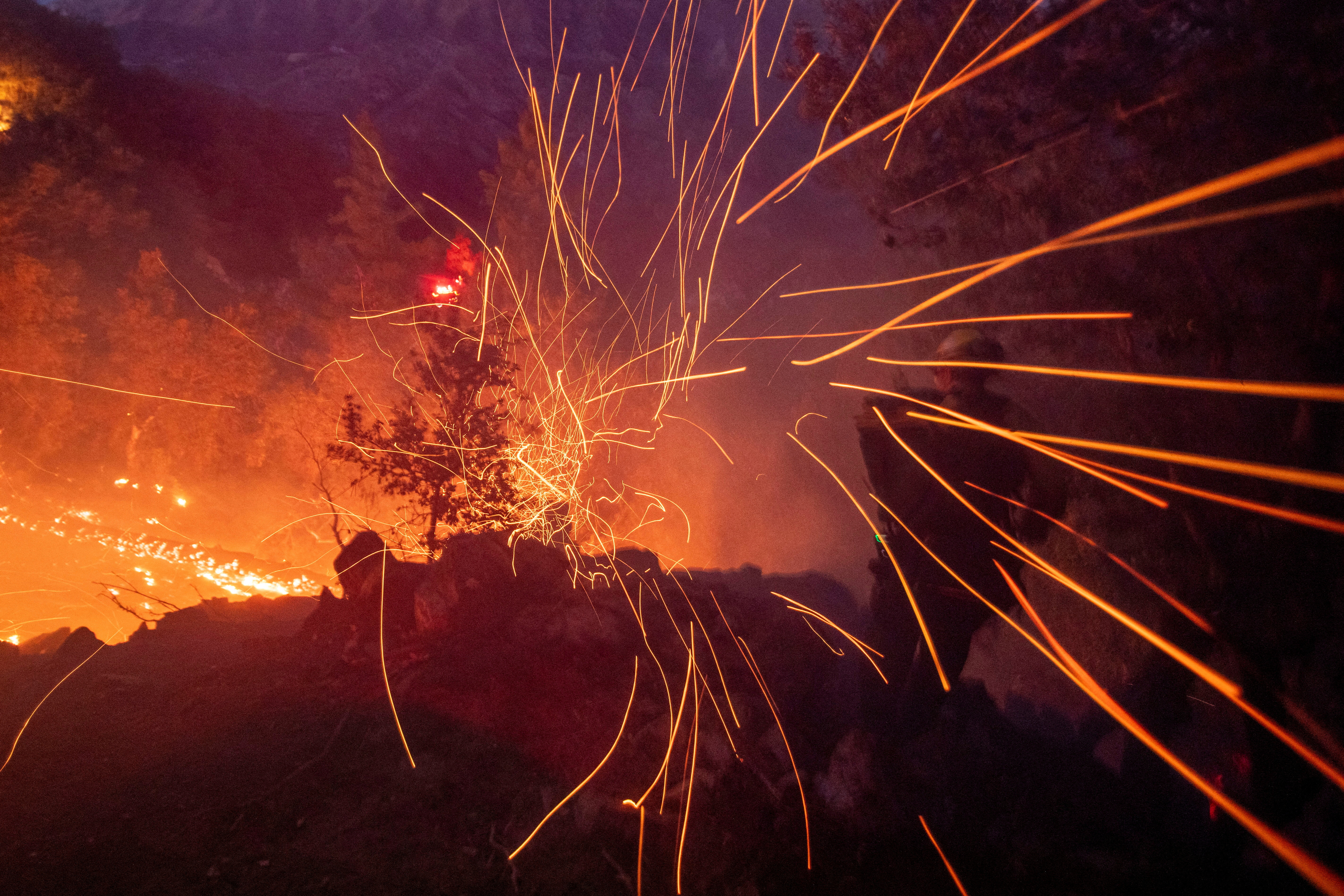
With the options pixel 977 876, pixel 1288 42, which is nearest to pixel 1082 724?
pixel 977 876

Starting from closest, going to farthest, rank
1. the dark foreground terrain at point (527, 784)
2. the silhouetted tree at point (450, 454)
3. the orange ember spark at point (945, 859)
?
the dark foreground terrain at point (527, 784) < the orange ember spark at point (945, 859) < the silhouetted tree at point (450, 454)

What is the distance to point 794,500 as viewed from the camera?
12.8 metres

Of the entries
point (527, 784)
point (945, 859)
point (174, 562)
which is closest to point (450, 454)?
point (527, 784)

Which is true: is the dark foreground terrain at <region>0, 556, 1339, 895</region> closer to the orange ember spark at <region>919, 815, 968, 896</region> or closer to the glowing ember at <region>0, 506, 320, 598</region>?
the orange ember spark at <region>919, 815, 968, 896</region>

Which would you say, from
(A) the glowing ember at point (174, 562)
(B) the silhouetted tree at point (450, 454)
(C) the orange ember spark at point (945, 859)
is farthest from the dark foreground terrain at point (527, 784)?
(A) the glowing ember at point (174, 562)

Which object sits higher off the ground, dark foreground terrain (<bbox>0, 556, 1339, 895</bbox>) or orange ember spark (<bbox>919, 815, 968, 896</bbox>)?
orange ember spark (<bbox>919, 815, 968, 896</bbox>)

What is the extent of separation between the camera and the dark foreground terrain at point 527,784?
3295 millimetres

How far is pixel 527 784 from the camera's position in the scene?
157 inches

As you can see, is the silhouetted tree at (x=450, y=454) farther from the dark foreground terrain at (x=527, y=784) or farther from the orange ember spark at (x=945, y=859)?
the orange ember spark at (x=945, y=859)

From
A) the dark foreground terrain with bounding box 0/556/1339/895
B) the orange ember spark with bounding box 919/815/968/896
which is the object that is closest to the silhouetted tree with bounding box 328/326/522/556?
the dark foreground terrain with bounding box 0/556/1339/895

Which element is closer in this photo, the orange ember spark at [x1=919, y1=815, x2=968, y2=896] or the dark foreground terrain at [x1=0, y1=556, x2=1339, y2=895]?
the dark foreground terrain at [x1=0, y1=556, x2=1339, y2=895]

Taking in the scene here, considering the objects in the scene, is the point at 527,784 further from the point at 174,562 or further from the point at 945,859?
the point at 174,562

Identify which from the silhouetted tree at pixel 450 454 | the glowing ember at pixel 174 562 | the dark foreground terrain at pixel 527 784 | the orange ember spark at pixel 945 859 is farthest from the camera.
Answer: the glowing ember at pixel 174 562

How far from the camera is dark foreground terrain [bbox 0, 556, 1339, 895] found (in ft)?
10.8
